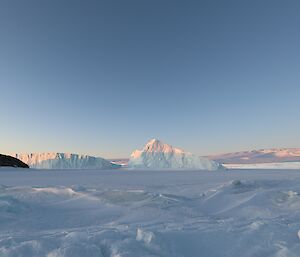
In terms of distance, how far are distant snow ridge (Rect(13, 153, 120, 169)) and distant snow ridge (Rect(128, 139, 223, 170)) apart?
644cm

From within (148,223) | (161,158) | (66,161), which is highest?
(66,161)

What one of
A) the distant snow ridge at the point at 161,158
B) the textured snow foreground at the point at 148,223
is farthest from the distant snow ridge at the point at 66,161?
the textured snow foreground at the point at 148,223

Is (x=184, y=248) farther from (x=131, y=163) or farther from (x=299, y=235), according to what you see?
(x=131, y=163)

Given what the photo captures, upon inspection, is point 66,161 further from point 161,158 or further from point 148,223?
point 148,223

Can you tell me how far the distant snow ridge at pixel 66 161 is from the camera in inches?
2672

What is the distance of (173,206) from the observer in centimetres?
461

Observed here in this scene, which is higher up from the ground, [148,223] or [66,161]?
[66,161]

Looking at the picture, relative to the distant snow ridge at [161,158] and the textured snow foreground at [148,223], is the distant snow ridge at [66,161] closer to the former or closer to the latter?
the distant snow ridge at [161,158]

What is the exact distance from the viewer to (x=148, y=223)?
352 cm

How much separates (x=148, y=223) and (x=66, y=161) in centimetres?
7419

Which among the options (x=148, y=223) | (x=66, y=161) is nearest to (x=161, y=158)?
(x=66, y=161)

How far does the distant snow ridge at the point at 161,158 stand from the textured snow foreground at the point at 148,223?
1948 inches

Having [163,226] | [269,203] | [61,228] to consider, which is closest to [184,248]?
[163,226]

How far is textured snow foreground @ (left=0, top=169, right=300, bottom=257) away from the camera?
2445 millimetres
